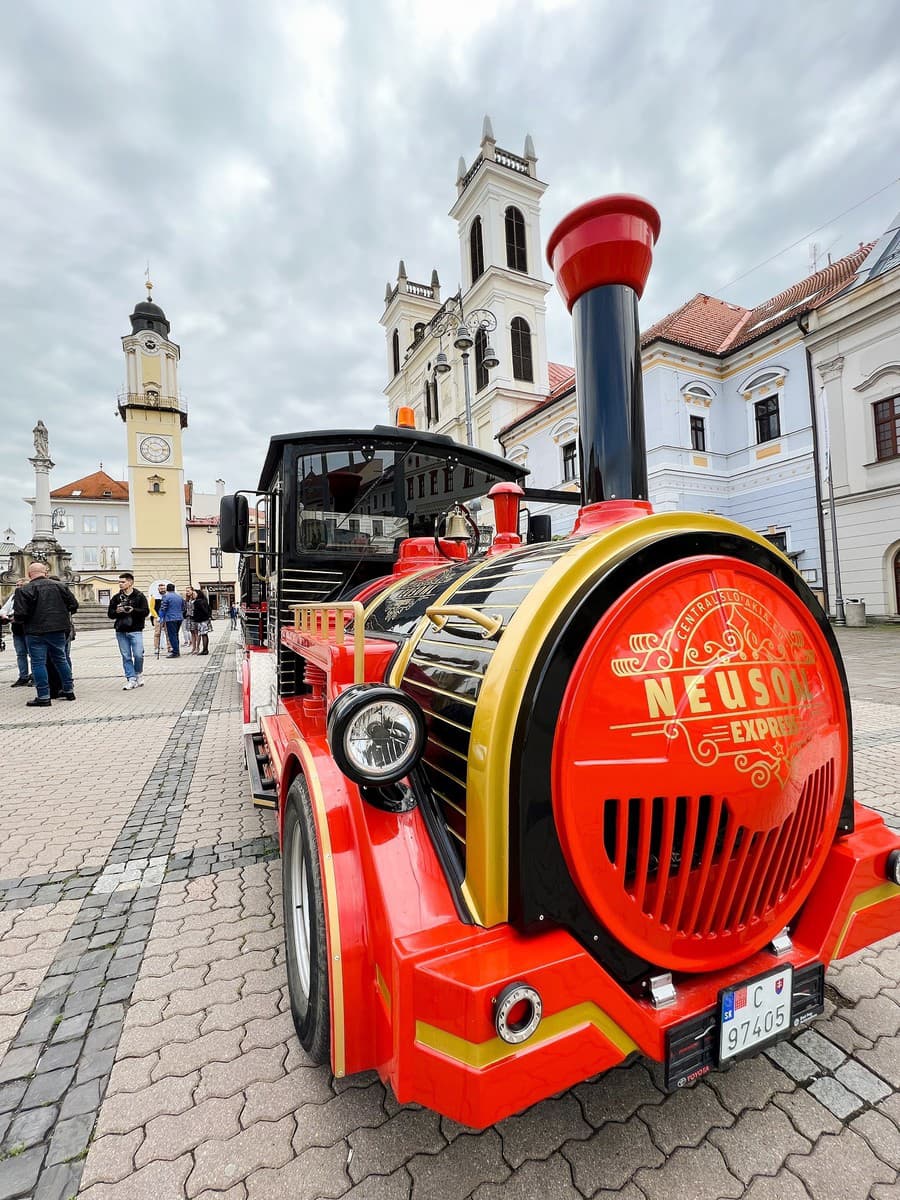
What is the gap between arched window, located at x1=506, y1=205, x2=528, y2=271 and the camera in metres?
23.6

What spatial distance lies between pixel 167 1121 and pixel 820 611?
234 centimetres

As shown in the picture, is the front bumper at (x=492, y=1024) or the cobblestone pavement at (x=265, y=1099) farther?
the cobblestone pavement at (x=265, y=1099)

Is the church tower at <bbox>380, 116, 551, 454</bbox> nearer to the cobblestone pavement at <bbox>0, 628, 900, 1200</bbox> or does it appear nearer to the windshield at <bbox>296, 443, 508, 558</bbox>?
the windshield at <bbox>296, 443, 508, 558</bbox>

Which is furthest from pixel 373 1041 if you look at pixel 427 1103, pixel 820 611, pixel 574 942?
pixel 820 611

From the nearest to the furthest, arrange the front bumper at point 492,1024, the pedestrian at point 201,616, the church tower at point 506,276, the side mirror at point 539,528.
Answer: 1. the front bumper at point 492,1024
2. the side mirror at point 539,528
3. the pedestrian at point 201,616
4. the church tower at point 506,276

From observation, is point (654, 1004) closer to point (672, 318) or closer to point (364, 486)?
point (364, 486)

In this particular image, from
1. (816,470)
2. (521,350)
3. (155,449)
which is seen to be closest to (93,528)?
(155,449)

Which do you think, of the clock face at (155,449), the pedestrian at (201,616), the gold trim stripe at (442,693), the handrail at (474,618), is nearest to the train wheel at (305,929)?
the gold trim stripe at (442,693)

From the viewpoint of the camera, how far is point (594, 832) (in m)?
1.23

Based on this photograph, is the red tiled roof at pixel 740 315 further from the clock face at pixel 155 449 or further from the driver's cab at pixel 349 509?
the clock face at pixel 155 449

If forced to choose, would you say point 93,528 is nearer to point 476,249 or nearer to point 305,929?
point 476,249

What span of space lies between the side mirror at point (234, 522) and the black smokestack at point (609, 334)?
85.0 inches

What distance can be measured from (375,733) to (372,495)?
2433mm

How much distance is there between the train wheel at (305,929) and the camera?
1472 millimetres
